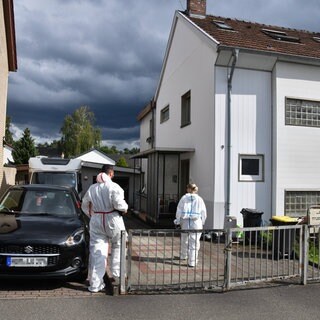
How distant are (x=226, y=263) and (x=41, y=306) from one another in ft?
9.44

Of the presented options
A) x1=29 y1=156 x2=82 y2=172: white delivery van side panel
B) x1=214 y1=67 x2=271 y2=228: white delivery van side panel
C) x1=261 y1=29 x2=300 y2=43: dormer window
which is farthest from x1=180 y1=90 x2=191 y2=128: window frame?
x1=29 y1=156 x2=82 y2=172: white delivery van side panel

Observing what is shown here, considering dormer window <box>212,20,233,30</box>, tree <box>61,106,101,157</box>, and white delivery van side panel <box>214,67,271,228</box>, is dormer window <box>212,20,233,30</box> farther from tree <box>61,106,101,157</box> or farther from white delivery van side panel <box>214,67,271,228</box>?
tree <box>61,106,101,157</box>

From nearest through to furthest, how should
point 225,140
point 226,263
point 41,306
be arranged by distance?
1. point 41,306
2. point 226,263
3. point 225,140

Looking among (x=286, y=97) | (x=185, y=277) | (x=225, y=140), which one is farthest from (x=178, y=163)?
(x=185, y=277)

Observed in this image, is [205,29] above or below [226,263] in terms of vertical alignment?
above

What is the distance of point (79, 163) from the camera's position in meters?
15.5

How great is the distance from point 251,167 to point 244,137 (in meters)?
0.93

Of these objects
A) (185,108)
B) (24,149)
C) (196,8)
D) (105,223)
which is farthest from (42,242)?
(24,149)

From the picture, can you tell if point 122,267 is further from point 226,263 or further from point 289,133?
point 289,133

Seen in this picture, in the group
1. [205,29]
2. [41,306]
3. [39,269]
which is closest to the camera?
[41,306]

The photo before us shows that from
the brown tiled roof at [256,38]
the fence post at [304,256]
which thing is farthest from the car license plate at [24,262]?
the brown tiled roof at [256,38]

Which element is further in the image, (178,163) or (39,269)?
(178,163)

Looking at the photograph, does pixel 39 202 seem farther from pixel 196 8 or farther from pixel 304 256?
pixel 196 8

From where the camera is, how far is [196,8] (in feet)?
52.3
